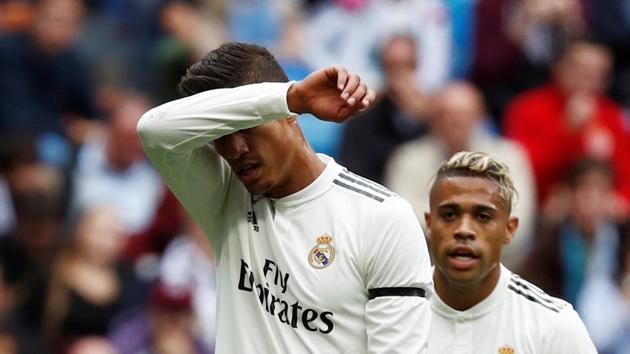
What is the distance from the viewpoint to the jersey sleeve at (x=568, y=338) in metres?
5.08

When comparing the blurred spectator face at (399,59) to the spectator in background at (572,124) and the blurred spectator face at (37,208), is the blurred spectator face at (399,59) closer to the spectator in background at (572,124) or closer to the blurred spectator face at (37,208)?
the spectator in background at (572,124)

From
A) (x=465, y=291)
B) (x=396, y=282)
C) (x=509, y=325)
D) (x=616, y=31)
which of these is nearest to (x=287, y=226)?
(x=396, y=282)

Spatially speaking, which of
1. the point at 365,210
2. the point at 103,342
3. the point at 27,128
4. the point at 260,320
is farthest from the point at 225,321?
the point at 27,128

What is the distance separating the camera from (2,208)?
9.63 m

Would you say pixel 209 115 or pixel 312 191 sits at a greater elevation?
pixel 209 115

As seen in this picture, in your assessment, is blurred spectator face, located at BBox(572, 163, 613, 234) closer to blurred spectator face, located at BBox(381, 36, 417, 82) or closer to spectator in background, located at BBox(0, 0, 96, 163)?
blurred spectator face, located at BBox(381, 36, 417, 82)

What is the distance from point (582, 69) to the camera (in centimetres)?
988

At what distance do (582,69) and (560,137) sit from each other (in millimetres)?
503

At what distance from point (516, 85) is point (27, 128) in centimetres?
351

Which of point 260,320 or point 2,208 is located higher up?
point 2,208

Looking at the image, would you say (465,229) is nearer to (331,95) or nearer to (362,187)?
(362,187)

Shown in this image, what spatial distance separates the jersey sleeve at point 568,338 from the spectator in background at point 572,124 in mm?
4537

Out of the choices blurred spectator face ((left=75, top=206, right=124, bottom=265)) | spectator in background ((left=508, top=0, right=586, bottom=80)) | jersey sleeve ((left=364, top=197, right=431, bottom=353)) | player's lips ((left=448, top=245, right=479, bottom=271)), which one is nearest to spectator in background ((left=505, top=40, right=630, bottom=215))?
spectator in background ((left=508, top=0, right=586, bottom=80))

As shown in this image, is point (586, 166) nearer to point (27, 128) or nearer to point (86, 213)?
point (86, 213)
